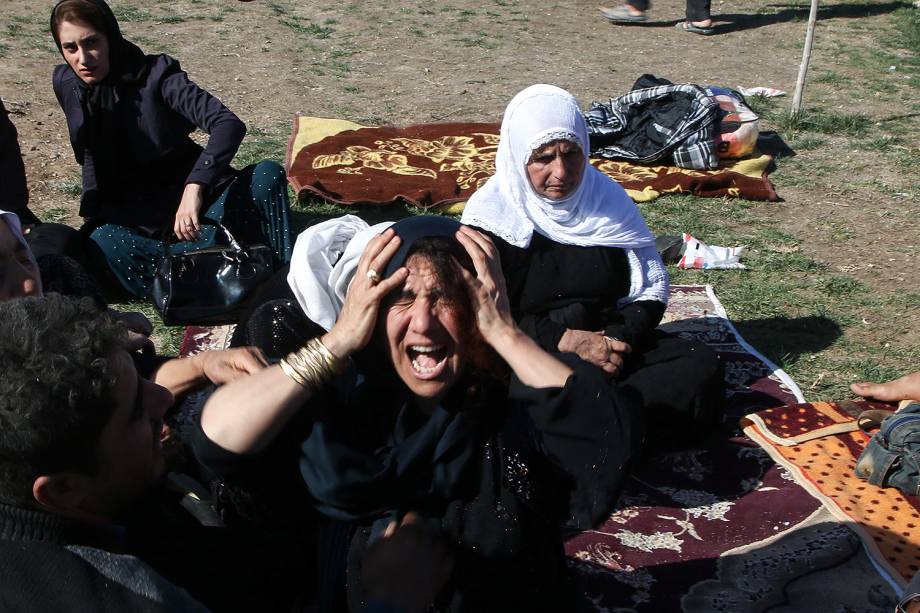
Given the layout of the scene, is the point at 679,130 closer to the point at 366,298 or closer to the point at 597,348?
the point at 597,348

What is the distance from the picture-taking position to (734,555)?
11.2ft

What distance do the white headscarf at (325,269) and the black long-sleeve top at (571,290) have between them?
928mm

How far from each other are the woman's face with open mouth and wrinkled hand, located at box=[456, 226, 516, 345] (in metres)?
0.06

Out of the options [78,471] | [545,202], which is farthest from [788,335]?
[78,471]

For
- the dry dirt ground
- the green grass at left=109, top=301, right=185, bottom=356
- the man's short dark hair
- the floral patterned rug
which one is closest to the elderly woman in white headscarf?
the floral patterned rug

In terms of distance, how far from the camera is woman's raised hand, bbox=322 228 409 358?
7.08ft

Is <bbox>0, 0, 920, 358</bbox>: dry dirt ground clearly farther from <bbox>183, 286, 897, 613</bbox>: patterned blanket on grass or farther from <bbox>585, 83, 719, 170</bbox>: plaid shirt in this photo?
<bbox>183, 286, 897, 613</bbox>: patterned blanket on grass

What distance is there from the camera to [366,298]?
220 centimetres

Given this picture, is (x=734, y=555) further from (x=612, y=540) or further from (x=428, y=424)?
(x=428, y=424)

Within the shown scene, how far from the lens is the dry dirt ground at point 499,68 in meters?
6.58

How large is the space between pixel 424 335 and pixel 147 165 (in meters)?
3.52

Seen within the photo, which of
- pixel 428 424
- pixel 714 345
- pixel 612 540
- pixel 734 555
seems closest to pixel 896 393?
pixel 714 345

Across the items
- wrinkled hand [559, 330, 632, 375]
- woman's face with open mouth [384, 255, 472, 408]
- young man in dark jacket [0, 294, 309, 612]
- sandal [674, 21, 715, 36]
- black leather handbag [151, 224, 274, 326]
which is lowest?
sandal [674, 21, 715, 36]

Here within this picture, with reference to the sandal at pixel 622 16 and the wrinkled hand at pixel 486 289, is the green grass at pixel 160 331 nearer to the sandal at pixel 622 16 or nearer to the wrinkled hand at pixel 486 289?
the wrinkled hand at pixel 486 289
